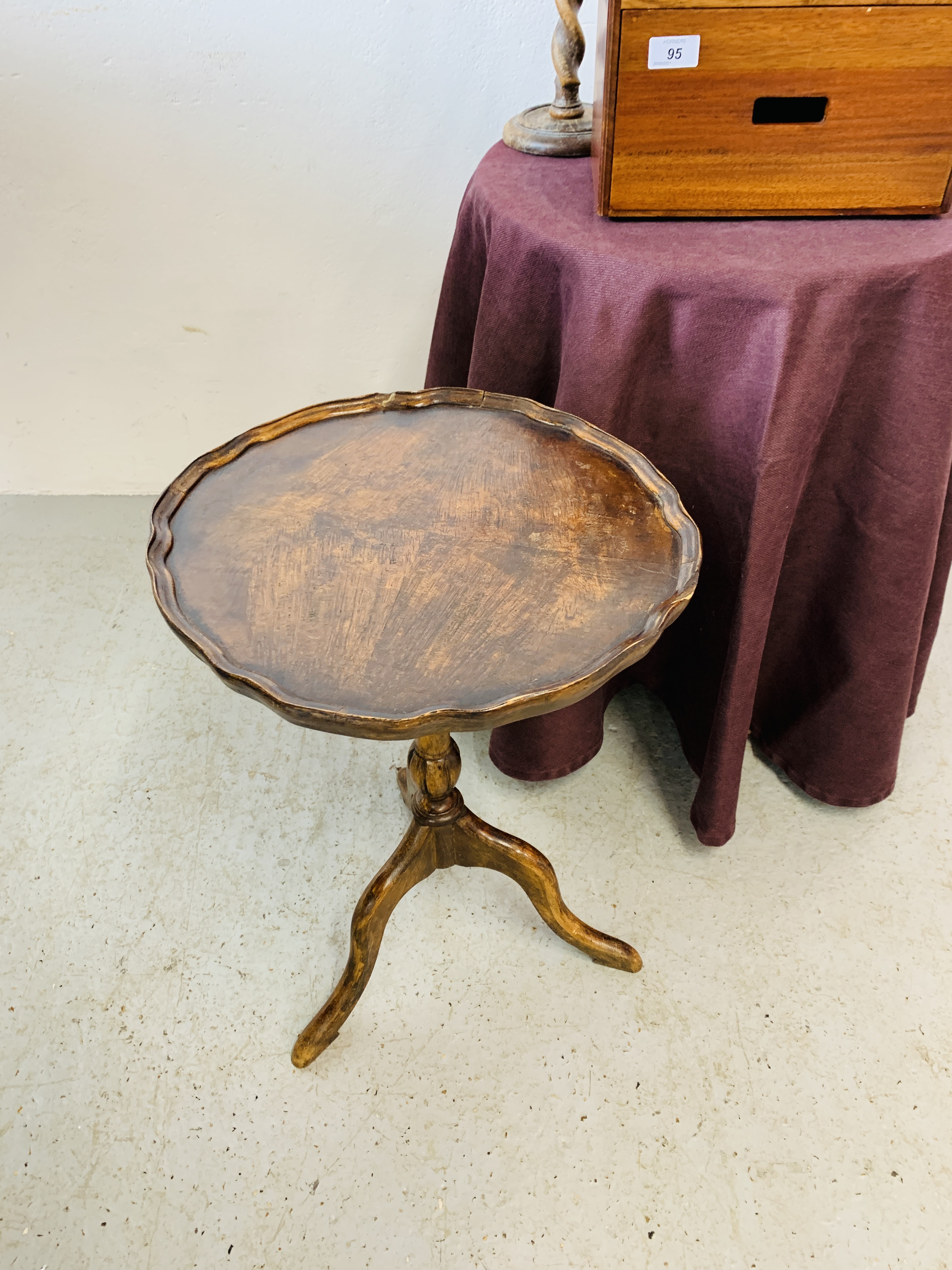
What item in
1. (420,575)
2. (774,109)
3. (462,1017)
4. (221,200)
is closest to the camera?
(420,575)

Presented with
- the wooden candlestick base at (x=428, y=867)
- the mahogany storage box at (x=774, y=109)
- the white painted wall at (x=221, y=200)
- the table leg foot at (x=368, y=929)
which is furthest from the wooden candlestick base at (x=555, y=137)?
the table leg foot at (x=368, y=929)

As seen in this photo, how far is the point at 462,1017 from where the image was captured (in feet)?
4.51

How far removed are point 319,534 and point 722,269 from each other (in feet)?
1.96

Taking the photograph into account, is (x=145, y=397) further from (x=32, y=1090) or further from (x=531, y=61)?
(x=32, y=1090)

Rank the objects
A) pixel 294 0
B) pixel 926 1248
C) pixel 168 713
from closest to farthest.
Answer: pixel 926 1248 < pixel 294 0 < pixel 168 713

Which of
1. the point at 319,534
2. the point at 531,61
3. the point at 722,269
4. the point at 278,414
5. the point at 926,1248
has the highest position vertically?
the point at 531,61

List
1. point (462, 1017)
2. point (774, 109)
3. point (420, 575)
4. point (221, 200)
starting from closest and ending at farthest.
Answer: point (420, 575)
point (774, 109)
point (462, 1017)
point (221, 200)

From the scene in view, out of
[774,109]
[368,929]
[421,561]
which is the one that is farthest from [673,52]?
[368,929]

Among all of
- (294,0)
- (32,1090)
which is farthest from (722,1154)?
(294,0)

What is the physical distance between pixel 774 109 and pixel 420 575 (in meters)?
0.79

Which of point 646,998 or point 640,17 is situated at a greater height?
point 640,17

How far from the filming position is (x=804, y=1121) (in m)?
1.25

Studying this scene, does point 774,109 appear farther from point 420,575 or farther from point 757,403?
point 420,575

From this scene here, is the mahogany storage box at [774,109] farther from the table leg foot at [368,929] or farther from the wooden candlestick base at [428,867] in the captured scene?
the table leg foot at [368,929]
